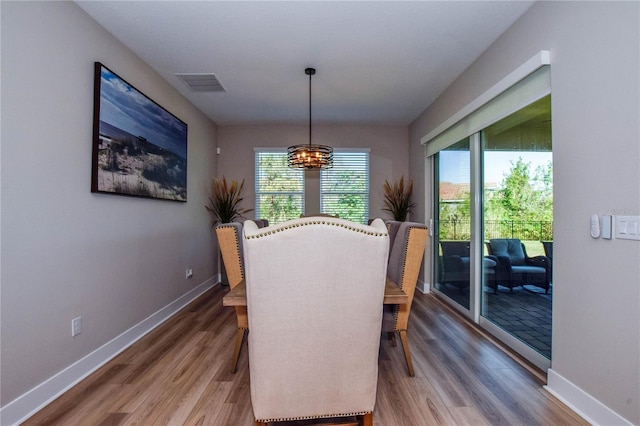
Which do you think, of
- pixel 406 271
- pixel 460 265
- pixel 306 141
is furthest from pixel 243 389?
pixel 306 141

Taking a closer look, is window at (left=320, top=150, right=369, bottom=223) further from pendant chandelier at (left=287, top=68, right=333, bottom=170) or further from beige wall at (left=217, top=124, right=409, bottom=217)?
pendant chandelier at (left=287, top=68, right=333, bottom=170)

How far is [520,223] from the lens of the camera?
2.52 meters

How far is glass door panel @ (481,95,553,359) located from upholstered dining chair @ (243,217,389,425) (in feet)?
5.44

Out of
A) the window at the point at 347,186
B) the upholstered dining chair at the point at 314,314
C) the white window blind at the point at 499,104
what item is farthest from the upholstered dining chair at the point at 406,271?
the window at the point at 347,186

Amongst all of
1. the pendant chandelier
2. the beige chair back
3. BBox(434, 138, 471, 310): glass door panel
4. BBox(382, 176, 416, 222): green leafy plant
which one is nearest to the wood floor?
the beige chair back

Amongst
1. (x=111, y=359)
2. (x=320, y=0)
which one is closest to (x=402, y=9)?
(x=320, y=0)

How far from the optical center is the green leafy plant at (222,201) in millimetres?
4730

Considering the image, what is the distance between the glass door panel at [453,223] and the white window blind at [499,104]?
0.16 m

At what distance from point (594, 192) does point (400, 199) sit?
10.5 ft

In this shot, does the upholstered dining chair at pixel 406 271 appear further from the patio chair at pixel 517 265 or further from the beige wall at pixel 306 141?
the beige wall at pixel 306 141

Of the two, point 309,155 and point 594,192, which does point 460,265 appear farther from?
point 309,155

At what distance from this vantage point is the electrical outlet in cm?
211

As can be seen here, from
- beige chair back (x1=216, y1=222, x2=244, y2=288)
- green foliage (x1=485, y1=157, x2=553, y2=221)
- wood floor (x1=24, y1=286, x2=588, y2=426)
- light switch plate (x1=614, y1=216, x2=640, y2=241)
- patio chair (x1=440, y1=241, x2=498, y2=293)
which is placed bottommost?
wood floor (x1=24, y1=286, x2=588, y2=426)

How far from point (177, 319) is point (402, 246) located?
2.55 metres
